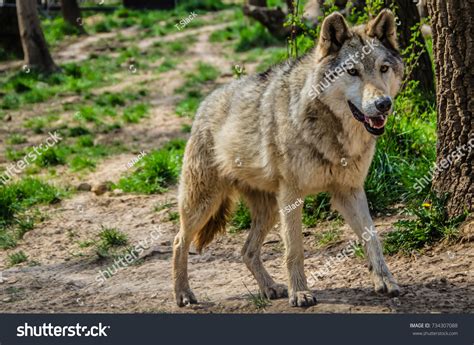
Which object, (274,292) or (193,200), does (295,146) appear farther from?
(274,292)

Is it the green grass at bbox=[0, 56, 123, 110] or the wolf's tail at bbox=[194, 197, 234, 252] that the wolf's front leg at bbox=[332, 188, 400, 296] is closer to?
the wolf's tail at bbox=[194, 197, 234, 252]

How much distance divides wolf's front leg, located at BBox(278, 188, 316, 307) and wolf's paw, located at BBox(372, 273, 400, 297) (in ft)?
1.58

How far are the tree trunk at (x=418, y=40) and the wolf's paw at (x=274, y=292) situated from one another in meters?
4.00

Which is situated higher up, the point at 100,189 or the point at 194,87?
the point at 194,87

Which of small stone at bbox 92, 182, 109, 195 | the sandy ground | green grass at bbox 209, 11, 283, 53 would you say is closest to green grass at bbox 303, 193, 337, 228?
the sandy ground

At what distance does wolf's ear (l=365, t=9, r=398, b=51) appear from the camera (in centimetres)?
563

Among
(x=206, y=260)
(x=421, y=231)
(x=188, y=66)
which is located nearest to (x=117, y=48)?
(x=188, y=66)

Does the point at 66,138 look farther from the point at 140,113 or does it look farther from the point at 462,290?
the point at 462,290

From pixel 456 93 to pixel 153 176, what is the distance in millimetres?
4350

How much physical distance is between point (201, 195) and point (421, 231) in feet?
6.05

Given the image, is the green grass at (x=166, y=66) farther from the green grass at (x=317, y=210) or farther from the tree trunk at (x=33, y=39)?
the green grass at (x=317, y=210)

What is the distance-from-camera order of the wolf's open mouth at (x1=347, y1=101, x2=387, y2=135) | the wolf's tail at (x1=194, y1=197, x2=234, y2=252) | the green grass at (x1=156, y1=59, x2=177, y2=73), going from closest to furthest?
the wolf's open mouth at (x1=347, y1=101, x2=387, y2=135)
the wolf's tail at (x1=194, y1=197, x2=234, y2=252)
the green grass at (x1=156, y1=59, x2=177, y2=73)

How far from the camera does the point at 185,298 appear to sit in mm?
6266

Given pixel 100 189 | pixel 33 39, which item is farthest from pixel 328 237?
pixel 33 39
